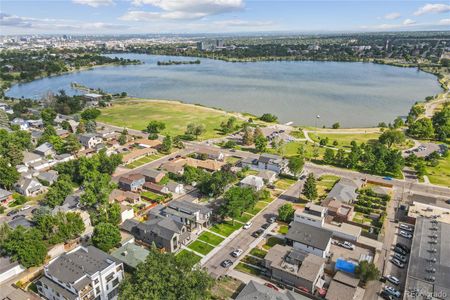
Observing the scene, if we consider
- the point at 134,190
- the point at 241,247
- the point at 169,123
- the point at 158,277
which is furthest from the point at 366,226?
the point at 169,123

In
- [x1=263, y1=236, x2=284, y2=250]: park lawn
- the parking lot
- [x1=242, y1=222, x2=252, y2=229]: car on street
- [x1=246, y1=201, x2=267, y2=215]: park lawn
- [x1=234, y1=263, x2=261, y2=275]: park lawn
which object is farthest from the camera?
[x1=246, y1=201, x2=267, y2=215]: park lawn

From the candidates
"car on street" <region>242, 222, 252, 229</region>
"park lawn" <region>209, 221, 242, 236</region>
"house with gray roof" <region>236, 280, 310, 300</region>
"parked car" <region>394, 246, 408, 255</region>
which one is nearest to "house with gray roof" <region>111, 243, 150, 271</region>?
"park lawn" <region>209, 221, 242, 236</region>

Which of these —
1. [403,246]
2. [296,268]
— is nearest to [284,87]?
[403,246]

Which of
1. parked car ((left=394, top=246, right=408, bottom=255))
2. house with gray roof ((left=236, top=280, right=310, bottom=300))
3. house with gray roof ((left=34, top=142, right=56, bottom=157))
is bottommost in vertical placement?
parked car ((left=394, top=246, right=408, bottom=255))

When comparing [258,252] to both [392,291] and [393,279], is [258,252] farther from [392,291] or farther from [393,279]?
[393,279]

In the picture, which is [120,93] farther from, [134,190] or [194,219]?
[194,219]

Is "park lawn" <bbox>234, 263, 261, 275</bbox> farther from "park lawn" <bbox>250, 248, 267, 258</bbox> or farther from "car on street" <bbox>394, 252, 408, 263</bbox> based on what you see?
"car on street" <bbox>394, 252, 408, 263</bbox>

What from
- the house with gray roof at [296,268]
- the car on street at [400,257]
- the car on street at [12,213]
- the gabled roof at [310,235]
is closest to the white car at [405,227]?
the car on street at [400,257]
